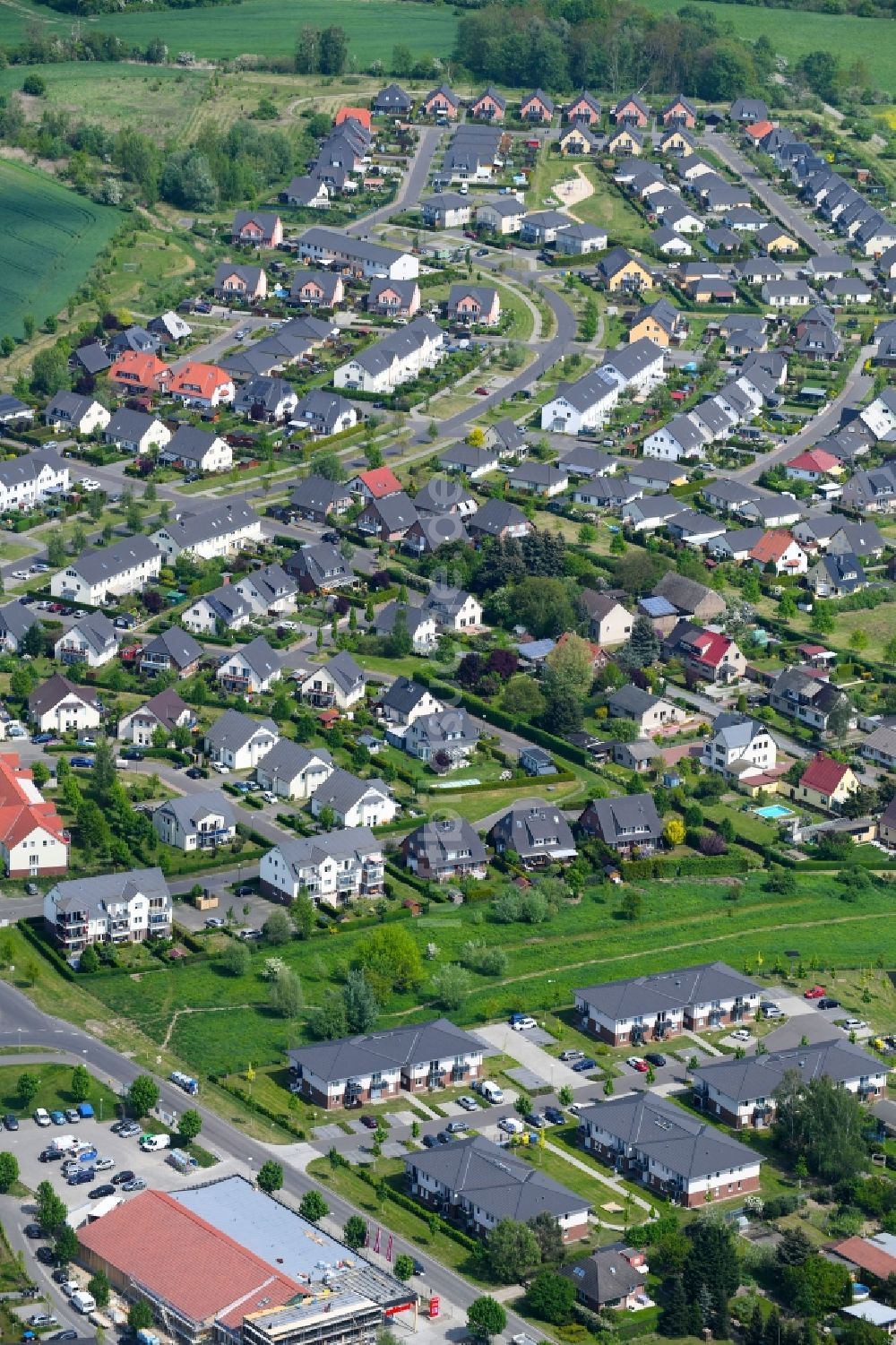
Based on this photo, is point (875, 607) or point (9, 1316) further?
point (875, 607)

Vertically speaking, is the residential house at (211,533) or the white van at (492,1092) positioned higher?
the residential house at (211,533)

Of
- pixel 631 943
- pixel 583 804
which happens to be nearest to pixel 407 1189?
pixel 631 943

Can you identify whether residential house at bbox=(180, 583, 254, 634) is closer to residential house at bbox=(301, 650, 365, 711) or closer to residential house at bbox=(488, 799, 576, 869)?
residential house at bbox=(301, 650, 365, 711)

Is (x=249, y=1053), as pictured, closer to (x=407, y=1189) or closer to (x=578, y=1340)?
(x=407, y=1189)

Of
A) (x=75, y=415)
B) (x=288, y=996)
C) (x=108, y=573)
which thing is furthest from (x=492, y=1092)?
(x=75, y=415)

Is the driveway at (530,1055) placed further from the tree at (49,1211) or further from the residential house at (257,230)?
the residential house at (257,230)

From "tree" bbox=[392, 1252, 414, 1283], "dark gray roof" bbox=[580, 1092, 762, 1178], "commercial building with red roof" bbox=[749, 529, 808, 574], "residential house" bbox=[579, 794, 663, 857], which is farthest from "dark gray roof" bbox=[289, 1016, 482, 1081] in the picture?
"commercial building with red roof" bbox=[749, 529, 808, 574]

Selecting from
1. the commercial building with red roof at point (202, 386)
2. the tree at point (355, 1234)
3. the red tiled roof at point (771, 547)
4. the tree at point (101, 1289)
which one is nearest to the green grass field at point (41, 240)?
the commercial building with red roof at point (202, 386)
